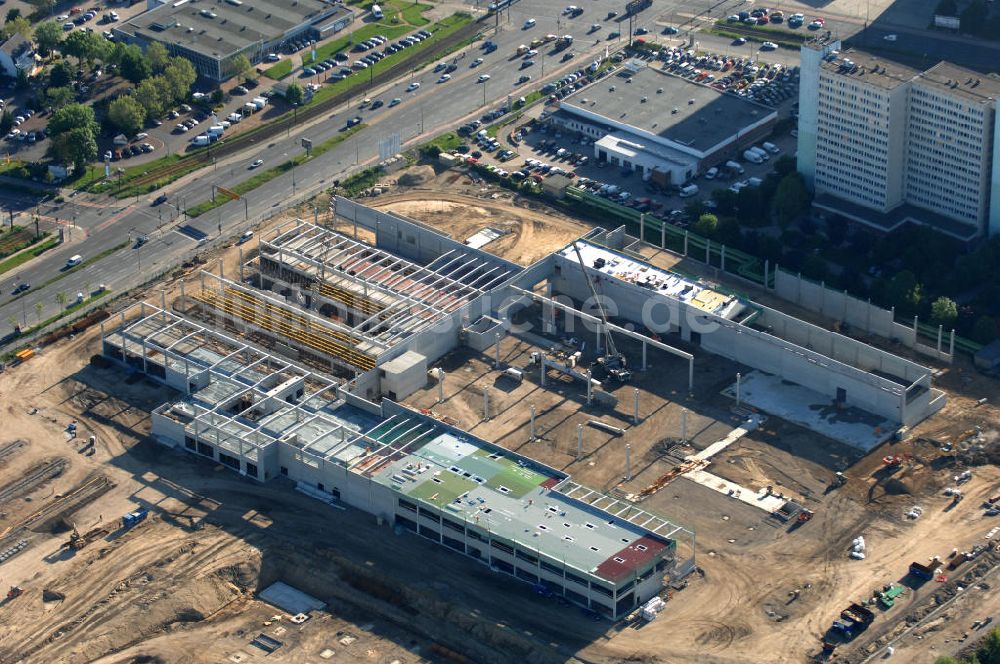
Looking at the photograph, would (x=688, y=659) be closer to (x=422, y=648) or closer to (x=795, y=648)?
(x=795, y=648)

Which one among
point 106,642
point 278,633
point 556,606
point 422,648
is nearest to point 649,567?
point 556,606

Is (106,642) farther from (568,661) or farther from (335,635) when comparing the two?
(568,661)

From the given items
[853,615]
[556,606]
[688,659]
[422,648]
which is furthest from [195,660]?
[853,615]

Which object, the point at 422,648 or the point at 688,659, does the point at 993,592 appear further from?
the point at 422,648

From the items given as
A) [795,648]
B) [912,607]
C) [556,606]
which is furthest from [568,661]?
[912,607]

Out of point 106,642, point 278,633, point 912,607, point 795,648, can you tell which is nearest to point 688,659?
point 795,648

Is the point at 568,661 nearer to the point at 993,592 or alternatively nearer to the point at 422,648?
the point at 422,648
